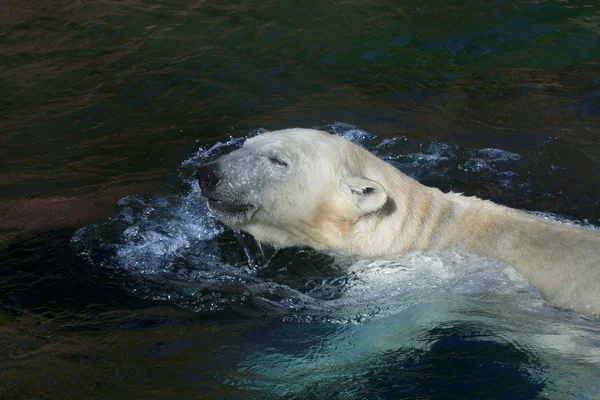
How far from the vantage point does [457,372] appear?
390cm

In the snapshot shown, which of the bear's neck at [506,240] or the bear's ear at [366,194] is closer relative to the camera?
the bear's neck at [506,240]

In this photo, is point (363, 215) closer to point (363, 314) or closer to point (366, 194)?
point (366, 194)

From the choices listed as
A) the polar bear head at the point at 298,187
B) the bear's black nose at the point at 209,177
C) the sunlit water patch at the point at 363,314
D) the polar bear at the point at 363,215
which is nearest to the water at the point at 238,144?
the sunlit water patch at the point at 363,314

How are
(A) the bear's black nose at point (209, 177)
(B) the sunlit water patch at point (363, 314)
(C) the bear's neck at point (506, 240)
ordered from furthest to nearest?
(A) the bear's black nose at point (209, 177)
(C) the bear's neck at point (506, 240)
(B) the sunlit water patch at point (363, 314)

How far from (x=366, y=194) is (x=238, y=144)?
2.67 metres

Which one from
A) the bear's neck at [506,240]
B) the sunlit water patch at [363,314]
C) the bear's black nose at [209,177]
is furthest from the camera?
the bear's black nose at [209,177]

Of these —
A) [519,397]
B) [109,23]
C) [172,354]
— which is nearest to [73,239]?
[172,354]

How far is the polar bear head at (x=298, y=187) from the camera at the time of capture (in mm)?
4160

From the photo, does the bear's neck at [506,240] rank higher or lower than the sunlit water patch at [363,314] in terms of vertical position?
higher

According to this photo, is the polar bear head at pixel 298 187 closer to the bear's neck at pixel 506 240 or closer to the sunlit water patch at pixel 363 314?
the bear's neck at pixel 506 240

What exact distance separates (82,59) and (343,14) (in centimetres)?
349

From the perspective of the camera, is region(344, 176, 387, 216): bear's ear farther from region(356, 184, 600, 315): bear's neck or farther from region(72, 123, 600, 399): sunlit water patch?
region(72, 123, 600, 399): sunlit water patch

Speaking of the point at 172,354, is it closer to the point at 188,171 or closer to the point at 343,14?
the point at 188,171

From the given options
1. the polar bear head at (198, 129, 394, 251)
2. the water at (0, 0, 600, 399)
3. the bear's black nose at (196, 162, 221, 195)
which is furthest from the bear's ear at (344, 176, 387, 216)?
the bear's black nose at (196, 162, 221, 195)
